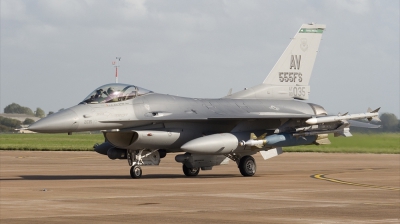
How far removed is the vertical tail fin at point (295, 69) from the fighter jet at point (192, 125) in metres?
0.76

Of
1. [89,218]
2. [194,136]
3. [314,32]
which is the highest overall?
[314,32]

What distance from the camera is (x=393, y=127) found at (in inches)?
1366

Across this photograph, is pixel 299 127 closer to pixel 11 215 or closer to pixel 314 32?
pixel 314 32

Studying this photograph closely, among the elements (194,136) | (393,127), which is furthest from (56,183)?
(393,127)

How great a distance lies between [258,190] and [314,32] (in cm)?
1110

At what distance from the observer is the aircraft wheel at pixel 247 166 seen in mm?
23531

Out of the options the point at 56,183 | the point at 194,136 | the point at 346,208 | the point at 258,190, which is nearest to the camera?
the point at 346,208

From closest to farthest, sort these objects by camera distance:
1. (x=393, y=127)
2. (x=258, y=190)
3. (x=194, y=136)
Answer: (x=258, y=190), (x=194, y=136), (x=393, y=127)

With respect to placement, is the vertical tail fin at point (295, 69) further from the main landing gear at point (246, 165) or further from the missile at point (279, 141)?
the main landing gear at point (246, 165)

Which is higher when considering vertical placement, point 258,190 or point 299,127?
point 299,127

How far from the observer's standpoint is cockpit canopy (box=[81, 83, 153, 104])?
21.2m

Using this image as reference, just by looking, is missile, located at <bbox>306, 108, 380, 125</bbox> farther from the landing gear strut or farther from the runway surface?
the landing gear strut

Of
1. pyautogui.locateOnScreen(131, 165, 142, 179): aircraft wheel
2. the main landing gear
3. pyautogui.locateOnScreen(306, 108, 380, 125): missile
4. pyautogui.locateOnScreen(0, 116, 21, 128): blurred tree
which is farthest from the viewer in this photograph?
pyautogui.locateOnScreen(0, 116, 21, 128): blurred tree

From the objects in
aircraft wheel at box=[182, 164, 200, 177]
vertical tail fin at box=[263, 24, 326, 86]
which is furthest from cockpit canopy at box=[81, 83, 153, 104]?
vertical tail fin at box=[263, 24, 326, 86]
